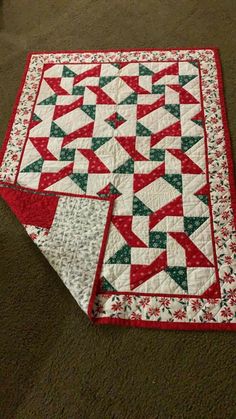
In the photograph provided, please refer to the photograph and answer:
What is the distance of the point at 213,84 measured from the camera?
1671 millimetres

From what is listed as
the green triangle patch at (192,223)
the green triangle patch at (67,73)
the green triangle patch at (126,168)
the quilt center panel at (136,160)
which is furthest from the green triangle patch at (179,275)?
the green triangle patch at (67,73)

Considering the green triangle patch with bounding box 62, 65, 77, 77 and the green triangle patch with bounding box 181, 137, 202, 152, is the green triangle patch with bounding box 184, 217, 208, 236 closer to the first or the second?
the green triangle patch with bounding box 181, 137, 202, 152

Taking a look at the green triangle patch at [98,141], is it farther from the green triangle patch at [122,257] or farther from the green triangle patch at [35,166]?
the green triangle patch at [122,257]

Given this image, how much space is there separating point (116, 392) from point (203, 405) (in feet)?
0.83

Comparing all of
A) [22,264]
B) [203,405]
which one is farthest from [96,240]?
[203,405]

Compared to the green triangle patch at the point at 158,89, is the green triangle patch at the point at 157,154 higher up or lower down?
lower down

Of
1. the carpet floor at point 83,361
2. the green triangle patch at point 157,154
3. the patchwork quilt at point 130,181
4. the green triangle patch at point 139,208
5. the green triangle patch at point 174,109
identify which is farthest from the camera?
the green triangle patch at point 174,109

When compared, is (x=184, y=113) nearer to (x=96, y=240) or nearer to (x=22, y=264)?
(x=96, y=240)

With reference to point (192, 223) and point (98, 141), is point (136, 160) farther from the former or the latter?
point (192, 223)

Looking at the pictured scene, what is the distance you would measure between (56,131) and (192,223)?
0.69 m

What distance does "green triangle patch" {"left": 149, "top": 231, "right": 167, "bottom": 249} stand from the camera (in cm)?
131

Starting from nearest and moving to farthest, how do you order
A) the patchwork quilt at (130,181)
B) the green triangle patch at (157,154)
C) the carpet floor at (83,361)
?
the carpet floor at (83,361), the patchwork quilt at (130,181), the green triangle patch at (157,154)

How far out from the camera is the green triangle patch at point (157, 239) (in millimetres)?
1314

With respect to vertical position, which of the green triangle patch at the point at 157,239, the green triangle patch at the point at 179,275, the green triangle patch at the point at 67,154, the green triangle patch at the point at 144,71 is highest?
the green triangle patch at the point at 144,71
